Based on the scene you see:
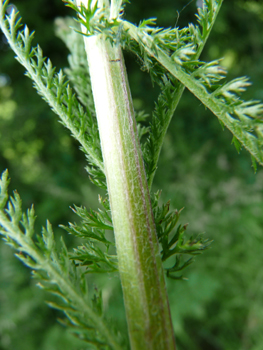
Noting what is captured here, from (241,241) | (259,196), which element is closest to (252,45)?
(259,196)

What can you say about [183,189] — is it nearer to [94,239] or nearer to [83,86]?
[83,86]

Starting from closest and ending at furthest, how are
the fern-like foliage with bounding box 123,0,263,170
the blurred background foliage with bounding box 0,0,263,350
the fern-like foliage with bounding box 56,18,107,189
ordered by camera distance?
the fern-like foliage with bounding box 123,0,263,170
the fern-like foliage with bounding box 56,18,107,189
the blurred background foliage with bounding box 0,0,263,350

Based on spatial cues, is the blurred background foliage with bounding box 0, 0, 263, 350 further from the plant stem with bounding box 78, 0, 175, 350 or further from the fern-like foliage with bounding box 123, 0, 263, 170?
the fern-like foliage with bounding box 123, 0, 263, 170

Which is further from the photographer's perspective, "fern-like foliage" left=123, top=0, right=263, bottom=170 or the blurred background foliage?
the blurred background foliage

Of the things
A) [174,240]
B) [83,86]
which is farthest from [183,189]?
[174,240]

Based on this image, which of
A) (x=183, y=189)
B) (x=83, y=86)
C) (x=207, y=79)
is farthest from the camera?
(x=183, y=189)

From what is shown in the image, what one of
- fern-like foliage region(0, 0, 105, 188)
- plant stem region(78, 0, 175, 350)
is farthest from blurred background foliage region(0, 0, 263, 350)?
fern-like foliage region(0, 0, 105, 188)
